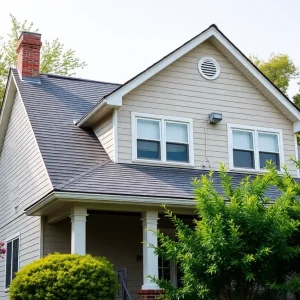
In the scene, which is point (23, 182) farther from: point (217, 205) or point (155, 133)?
point (217, 205)

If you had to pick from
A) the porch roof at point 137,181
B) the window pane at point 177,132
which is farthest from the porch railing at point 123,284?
the window pane at point 177,132

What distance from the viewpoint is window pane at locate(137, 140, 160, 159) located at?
Answer: 15.6 metres

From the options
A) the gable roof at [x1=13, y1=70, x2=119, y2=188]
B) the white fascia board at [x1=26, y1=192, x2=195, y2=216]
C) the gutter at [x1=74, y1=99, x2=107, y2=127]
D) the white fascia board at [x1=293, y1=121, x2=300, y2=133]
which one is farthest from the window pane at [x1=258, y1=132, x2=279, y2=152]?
the gutter at [x1=74, y1=99, x2=107, y2=127]

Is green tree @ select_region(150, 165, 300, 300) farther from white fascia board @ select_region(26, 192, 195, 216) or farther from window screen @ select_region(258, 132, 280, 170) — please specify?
window screen @ select_region(258, 132, 280, 170)

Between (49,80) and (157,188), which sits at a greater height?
(49,80)

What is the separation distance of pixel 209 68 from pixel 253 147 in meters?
2.54

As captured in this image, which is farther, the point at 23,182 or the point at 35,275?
the point at 23,182

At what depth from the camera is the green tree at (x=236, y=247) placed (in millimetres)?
10219

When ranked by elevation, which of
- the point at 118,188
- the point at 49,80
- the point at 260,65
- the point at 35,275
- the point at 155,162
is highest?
the point at 260,65

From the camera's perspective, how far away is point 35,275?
11680mm

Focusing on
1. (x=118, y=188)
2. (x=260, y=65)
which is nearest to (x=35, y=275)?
(x=118, y=188)

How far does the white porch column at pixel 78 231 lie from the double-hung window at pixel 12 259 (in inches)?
199

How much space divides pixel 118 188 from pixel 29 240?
14.1 feet

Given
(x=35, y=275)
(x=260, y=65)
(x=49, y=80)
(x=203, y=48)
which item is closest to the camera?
(x=35, y=275)
